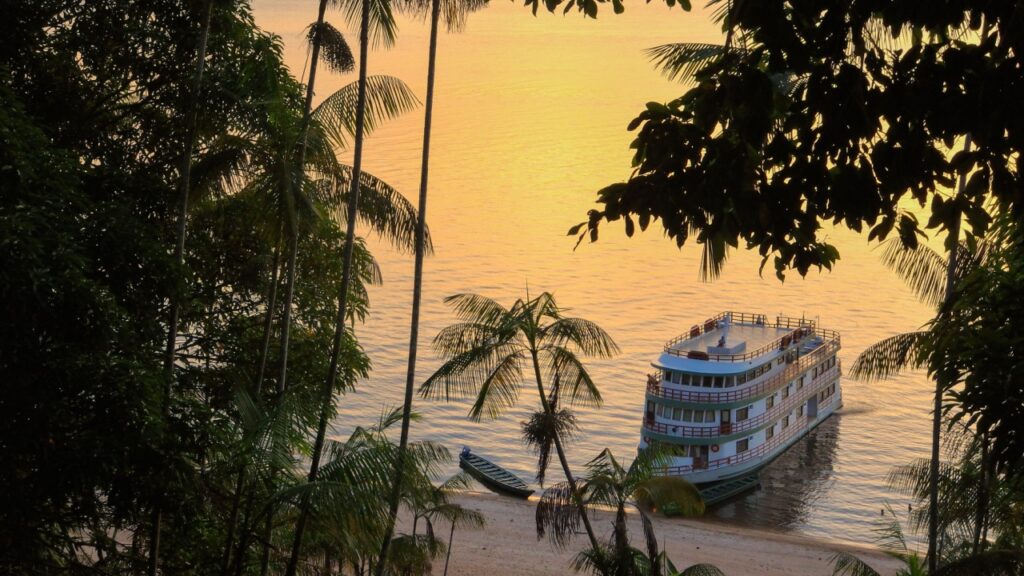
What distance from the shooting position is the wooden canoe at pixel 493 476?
30.8 m

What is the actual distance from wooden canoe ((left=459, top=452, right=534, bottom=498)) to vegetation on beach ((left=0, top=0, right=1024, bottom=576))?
13252 mm

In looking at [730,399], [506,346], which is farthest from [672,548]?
[506,346]

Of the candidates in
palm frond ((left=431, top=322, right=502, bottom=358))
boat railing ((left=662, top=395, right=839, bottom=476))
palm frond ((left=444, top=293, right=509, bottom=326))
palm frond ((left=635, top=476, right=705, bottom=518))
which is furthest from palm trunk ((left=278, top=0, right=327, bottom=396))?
boat railing ((left=662, top=395, right=839, bottom=476))

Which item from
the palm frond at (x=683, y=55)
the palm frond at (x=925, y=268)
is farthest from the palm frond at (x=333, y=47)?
the palm frond at (x=925, y=268)

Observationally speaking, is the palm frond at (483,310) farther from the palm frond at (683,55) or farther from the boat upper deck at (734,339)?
the boat upper deck at (734,339)

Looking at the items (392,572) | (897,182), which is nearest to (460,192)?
(392,572)

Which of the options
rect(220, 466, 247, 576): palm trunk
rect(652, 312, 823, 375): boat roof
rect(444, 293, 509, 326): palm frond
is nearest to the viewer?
rect(220, 466, 247, 576): palm trunk

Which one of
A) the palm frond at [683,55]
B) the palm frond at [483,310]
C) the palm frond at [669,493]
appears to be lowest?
the palm frond at [669,493]

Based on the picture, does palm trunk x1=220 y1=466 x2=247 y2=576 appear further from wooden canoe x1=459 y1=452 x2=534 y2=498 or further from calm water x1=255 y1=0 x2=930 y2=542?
calm water x1=255 y1=0 x2=930 y2=542

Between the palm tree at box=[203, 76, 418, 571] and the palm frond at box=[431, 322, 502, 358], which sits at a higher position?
the palm tree at box=[203, 76, 418, 571]

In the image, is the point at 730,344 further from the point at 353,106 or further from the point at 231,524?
the point at 231,524

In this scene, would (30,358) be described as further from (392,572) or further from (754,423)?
Result: (754,423)

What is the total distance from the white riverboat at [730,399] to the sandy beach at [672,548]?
256cm

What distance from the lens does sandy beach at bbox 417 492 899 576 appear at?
25.5 metres
